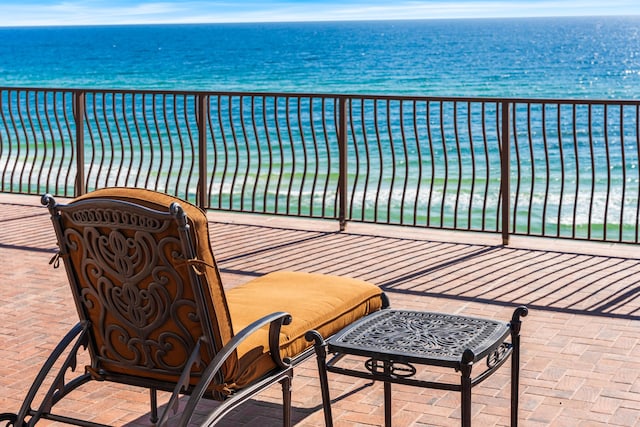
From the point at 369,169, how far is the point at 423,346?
7354 mm

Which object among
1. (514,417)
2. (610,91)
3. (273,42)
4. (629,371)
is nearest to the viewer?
(514,417)

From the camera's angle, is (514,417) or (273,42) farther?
(273,42)

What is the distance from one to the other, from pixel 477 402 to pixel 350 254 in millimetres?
3229

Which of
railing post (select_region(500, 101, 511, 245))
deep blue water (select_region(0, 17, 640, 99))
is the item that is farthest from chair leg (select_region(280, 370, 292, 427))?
deep blue water (select_region(0, 17, 640, 99))

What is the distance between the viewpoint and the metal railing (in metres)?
8.45

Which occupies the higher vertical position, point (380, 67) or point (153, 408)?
point (153, 408)

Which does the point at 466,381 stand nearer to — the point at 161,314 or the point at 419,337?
the point at 419,337

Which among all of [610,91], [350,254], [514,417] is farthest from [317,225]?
[610,91]

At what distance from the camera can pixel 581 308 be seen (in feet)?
20.0

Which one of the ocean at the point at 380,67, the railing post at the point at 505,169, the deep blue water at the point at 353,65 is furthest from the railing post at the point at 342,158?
the deep blue water at the point at 353,65

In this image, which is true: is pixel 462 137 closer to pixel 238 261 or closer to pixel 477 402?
pixel 238 261

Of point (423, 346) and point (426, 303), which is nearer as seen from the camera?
point (423, 346)

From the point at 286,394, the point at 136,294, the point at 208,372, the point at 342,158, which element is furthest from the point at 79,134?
the point at 208,372

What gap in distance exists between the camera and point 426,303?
6227 millimetres
